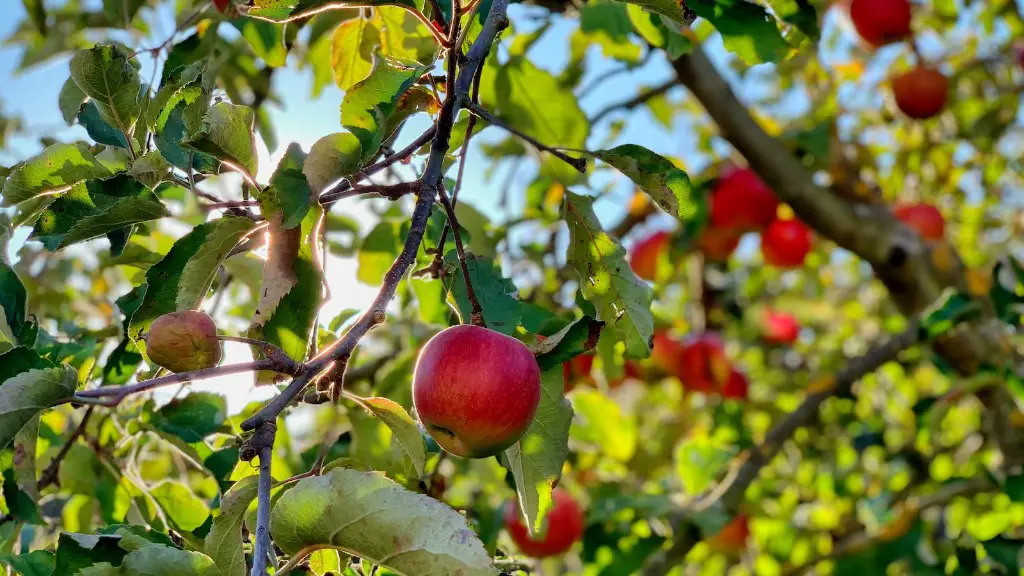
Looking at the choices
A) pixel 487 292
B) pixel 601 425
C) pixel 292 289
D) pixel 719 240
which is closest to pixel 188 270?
pixel 292 289

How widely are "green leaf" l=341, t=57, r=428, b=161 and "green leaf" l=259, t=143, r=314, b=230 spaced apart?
0.24 ft

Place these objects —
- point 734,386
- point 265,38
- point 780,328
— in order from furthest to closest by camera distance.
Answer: point 780,328
point 734,386
point 265,38

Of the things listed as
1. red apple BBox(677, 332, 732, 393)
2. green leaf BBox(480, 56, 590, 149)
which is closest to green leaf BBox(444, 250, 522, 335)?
green leaf BBox(480, 56, 590, 149)

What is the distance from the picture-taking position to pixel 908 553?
78.5 inches

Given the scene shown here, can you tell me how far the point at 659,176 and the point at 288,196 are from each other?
440mm

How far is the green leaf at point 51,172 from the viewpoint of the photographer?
0.87m

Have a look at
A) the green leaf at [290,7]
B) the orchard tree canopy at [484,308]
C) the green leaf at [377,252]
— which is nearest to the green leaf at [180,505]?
the orchard tree canopy at [484,308]

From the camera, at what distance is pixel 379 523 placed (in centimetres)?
65

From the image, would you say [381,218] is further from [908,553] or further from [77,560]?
[908,553]

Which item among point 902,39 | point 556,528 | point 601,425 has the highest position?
point 902,39

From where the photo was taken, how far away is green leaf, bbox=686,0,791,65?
1.25 meters

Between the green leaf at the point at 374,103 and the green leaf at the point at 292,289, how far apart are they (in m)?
0.07

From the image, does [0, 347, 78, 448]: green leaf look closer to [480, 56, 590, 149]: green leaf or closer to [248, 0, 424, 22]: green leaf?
[248, 0, 424, 22]: green leaf

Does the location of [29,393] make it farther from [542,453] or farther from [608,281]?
[608,281]
